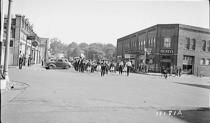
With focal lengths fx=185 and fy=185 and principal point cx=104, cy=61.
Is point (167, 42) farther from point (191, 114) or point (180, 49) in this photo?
point (191, 114)

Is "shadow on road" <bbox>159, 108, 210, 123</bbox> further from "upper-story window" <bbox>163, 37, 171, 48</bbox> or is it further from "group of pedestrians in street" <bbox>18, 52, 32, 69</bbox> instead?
"upper-story window" <bbox>163, 37, 171, 48</bbox>

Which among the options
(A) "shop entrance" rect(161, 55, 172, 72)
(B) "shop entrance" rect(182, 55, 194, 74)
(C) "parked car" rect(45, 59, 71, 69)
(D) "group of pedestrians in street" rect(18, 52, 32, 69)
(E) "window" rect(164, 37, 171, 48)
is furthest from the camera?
(E) "window" rect(164, 37, 171, 48)

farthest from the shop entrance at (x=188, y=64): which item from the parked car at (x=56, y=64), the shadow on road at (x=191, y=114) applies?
the shadow on road at (x=191, y=114)

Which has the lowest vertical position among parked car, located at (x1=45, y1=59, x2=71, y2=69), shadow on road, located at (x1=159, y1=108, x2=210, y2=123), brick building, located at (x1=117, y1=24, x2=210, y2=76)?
shadow on road, located at (x1=159, y1=108, x2=210, y2=123)

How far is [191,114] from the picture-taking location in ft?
18.9

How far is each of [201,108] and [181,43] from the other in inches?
1099

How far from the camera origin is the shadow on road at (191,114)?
17.1 ft

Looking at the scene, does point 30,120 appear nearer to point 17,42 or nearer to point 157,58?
point 17,42

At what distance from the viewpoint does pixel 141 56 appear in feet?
129

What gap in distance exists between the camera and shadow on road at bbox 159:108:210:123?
5.21 m

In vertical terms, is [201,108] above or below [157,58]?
below

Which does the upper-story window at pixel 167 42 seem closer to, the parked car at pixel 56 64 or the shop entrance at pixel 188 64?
the shop entrance at pixel 188 64

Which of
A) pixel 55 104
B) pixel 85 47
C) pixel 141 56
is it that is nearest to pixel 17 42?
pixel 55 104

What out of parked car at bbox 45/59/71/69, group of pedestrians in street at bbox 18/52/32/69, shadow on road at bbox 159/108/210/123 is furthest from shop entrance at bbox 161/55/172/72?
shadow on road at bbox 159/108/210/123
